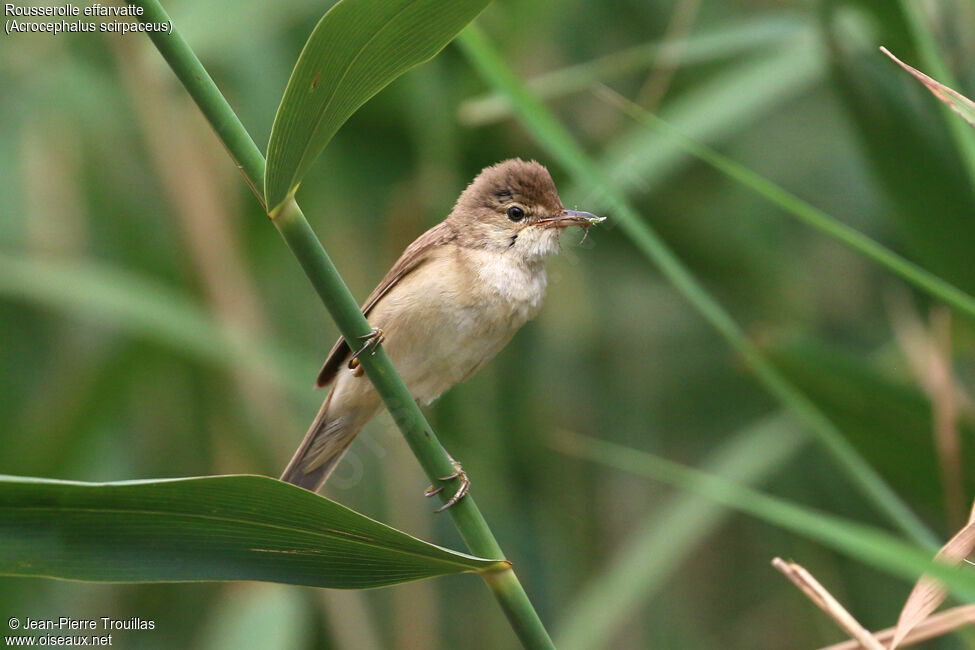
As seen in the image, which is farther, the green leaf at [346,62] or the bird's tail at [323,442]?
the bird's tail at [323,442]

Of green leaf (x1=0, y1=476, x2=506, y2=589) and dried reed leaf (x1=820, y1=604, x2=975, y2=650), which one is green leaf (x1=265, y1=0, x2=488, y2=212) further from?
dried reed leaf (x1=820, y1=604, x2=975, y2=650)

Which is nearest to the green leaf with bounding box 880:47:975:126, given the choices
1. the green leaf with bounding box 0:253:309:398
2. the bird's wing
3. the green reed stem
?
the green reed stem

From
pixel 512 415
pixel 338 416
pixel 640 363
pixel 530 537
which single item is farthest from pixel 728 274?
pixel 338 416

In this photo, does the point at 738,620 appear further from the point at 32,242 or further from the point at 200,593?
the point at 32,242

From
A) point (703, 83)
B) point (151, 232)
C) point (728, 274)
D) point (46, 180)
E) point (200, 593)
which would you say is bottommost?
point (200, 593)

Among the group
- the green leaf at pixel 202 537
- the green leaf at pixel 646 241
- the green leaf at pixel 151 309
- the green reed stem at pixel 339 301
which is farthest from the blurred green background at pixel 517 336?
the green leaf at pixel 202 537

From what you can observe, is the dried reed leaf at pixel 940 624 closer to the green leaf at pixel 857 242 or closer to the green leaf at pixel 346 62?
the green leaf at pixel 857 242

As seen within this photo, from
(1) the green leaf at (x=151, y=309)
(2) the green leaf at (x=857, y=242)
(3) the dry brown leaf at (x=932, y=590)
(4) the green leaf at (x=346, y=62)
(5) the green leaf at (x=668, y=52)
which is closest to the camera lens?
(4) the green leaf at (x=346, y=62)

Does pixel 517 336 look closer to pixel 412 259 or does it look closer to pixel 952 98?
pixel 412 259
